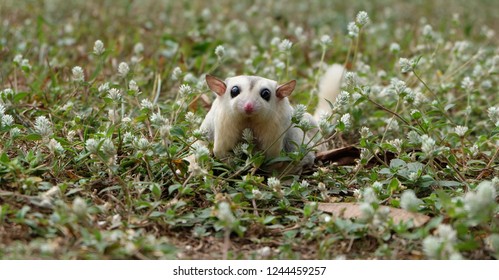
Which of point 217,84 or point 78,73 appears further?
point 78,73

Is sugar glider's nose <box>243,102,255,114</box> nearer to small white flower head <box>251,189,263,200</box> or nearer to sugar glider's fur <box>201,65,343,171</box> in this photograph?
sugar glider's fur <box>201,65,343,171</box>

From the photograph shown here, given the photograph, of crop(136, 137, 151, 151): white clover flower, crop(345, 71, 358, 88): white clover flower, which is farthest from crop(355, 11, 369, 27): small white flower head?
crop(136, 137, 151, 151): white clover flower

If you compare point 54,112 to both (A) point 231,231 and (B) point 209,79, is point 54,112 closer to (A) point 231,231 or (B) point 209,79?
(B) point 209,79

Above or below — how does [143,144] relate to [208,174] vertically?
above

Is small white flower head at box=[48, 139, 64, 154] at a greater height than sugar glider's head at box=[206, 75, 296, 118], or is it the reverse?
sugar glider's head at box=[206, 75, 296, 118]

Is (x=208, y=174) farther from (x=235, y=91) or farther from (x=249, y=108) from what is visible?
(x=235, y=91)

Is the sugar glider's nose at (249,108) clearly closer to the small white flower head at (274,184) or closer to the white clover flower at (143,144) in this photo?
the small white flower head at (274,184)

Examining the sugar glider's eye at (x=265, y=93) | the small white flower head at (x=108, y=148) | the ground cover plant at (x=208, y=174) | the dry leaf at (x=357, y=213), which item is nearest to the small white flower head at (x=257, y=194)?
the ground cover plant at (x=208, y=174)

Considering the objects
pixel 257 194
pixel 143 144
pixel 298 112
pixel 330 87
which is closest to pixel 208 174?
pixel 257 194
